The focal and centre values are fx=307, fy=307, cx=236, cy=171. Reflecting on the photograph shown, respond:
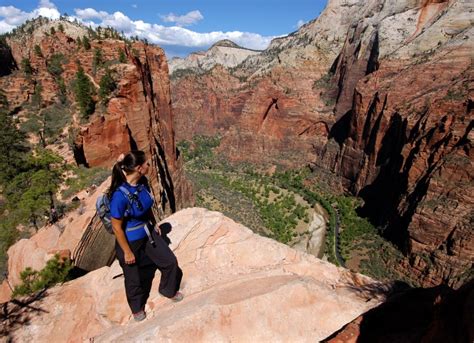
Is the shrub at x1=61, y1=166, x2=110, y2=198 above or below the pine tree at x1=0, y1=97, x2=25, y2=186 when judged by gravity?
below

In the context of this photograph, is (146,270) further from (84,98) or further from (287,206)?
(287,206)

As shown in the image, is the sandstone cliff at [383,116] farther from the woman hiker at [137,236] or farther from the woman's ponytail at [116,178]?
the woman's ponytail at [116,178]

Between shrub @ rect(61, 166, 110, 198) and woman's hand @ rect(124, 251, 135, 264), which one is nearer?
woman's hand @ rect(124, 251, 135, 264)

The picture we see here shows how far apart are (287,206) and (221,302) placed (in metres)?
50.3

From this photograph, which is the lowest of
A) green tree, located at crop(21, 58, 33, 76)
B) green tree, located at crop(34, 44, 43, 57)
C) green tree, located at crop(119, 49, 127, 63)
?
green tree, located at crop(21, 58, 33, 76)

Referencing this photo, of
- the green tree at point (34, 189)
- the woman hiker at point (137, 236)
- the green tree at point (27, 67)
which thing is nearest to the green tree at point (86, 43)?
the green tree at point (27, 67)

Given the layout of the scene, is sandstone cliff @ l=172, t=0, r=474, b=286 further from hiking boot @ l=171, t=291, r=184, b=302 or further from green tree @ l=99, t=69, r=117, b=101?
green tree @ l=99, t=69, r=117, b=101

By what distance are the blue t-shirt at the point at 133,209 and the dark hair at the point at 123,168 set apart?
0.10m

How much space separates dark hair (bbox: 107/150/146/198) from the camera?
16.4ft

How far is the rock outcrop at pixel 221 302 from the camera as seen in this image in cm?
536

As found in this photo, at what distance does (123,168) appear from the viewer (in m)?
5.09

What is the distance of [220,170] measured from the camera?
7938 centimetres

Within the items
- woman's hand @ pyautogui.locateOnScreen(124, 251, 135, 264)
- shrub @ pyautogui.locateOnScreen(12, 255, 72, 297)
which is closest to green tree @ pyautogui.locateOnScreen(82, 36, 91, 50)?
shrub @ pyautogui.locateOnScreen(12, 255, 72, 297)

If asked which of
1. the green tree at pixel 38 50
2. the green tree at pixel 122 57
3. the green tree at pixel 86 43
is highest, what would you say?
the green tree at pixel 86 43
